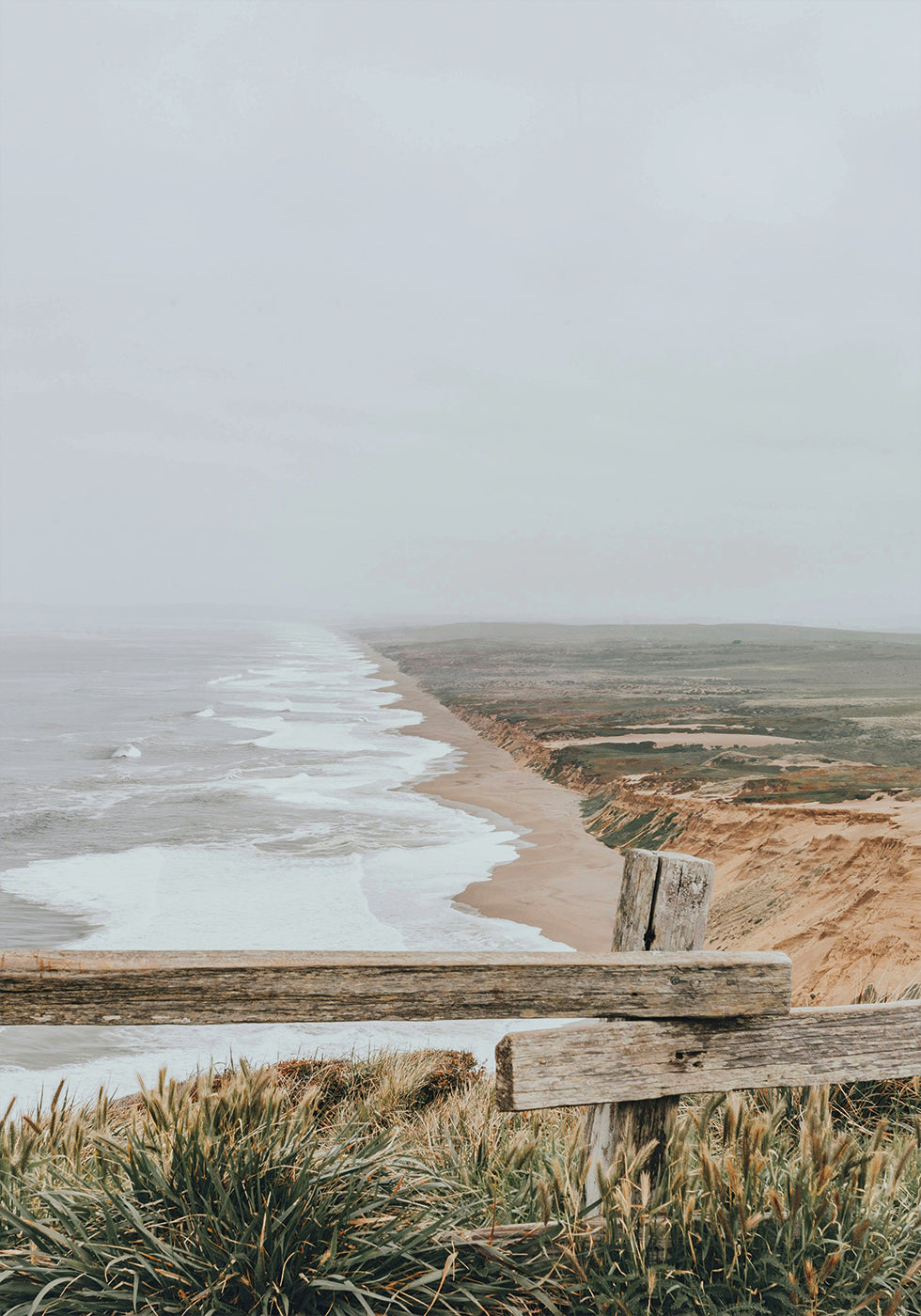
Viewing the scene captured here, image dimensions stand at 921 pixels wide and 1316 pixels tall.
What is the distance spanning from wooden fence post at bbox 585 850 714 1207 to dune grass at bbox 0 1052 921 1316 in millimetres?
77

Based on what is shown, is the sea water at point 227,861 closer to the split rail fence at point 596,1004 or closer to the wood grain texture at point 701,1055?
the split rail fence at point 596,1004

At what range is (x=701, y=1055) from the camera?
104 inches

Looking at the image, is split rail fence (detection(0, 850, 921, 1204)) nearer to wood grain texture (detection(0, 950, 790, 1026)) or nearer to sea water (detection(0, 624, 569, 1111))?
wood grain texture (detection(0, 950, 790, 1026))

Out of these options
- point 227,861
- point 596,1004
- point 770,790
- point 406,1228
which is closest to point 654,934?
point 596,1004

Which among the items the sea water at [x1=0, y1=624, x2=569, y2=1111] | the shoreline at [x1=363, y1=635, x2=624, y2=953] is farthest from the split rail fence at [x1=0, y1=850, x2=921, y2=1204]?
the shoreline at [x1=363, y1=635, x2=624, y2=953]

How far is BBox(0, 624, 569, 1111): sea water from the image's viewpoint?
938 centimetres

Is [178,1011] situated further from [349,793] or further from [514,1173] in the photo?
[349,793]

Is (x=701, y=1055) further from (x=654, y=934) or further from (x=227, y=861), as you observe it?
(x=227, y=861)

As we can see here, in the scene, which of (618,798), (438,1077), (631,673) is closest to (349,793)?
(618,798)

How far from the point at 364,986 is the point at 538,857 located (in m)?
15.5

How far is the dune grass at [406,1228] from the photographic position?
8.22 ft

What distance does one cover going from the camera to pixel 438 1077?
22.0ft

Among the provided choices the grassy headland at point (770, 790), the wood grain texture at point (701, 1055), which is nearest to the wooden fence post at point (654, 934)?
the wood grain texture at point (701, 1055)

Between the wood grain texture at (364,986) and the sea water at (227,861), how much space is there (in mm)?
875
